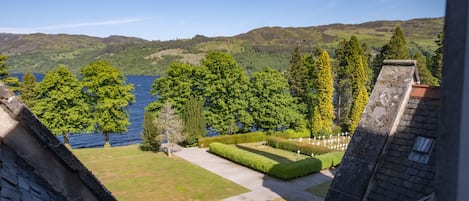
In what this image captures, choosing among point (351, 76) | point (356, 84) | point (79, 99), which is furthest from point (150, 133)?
point (351, 76)

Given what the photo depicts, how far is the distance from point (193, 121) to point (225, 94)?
17.1 feet

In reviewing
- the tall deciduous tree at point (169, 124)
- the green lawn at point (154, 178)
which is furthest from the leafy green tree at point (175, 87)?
the green lawn at point (154, 178)

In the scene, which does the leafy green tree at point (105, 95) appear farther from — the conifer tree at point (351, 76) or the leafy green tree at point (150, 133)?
the conifer tree at point (351, 76)

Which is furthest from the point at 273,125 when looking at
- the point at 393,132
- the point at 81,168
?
the point at 81,168

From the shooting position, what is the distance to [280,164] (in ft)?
73.3

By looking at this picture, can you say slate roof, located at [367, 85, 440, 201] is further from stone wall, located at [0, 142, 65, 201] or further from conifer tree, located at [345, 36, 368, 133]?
conifer tree, located at [345, 36, 368, 133]

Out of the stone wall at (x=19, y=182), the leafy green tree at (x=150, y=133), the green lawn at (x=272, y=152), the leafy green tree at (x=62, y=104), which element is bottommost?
the green lawn at (x=272, y=152)

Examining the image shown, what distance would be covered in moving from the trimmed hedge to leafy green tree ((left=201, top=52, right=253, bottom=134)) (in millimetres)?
1465

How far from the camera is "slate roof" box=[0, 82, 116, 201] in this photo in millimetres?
2387

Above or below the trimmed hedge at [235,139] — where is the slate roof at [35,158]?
above

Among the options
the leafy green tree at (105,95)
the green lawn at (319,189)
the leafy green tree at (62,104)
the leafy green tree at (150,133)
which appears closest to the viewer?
the green lawn at (319,189)

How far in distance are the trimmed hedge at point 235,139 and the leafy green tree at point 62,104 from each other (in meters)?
11.9

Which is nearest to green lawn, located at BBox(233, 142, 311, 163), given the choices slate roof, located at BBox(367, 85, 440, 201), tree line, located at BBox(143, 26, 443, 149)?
tree line, located at BBox(143, 26, 443, 149)

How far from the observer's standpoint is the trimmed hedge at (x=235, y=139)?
3186 cm
